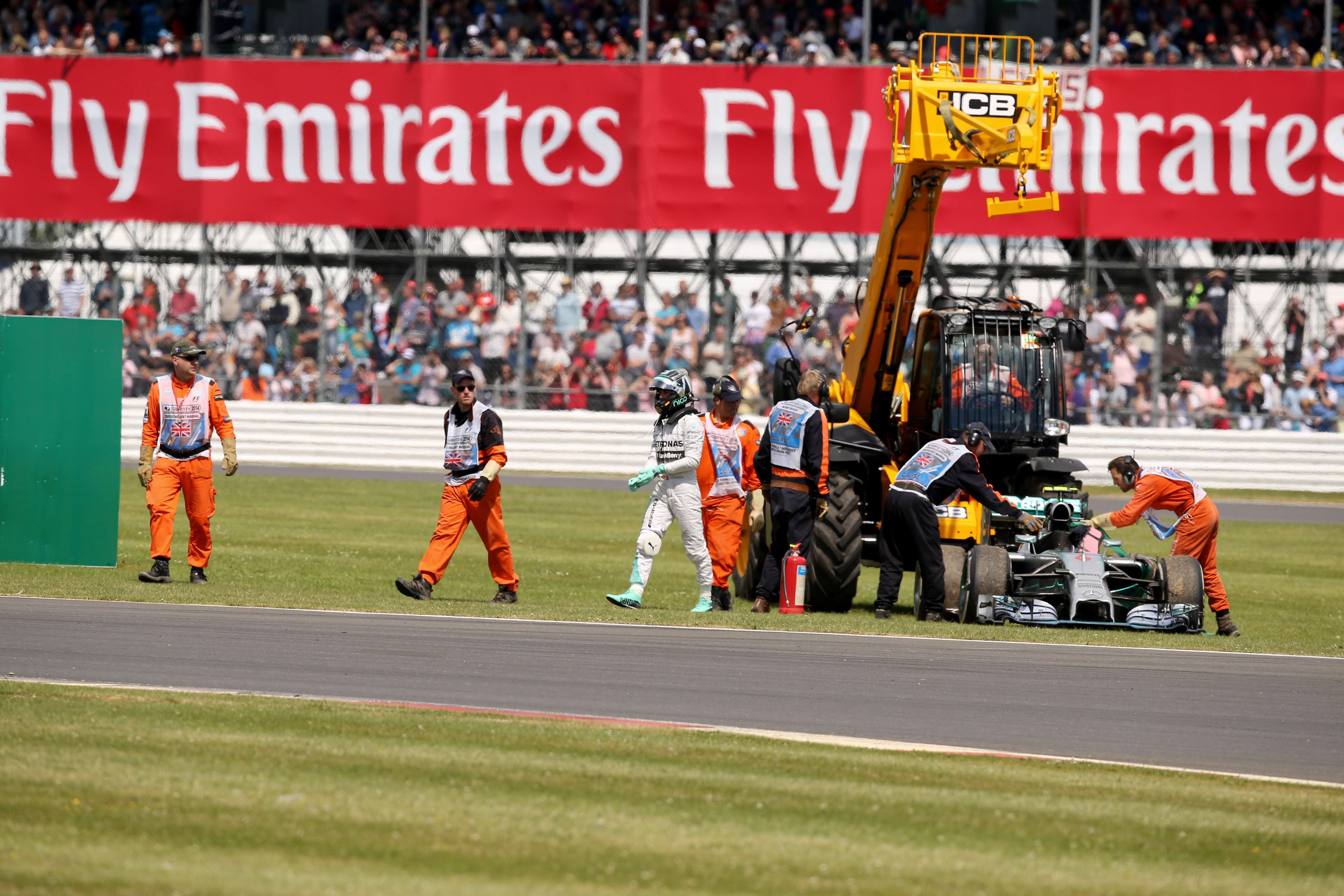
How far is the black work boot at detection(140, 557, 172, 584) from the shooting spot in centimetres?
1283

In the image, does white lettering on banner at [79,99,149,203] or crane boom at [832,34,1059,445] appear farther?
white lettering on banner at [79,99,149,203]

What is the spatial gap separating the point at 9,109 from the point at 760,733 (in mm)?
25145

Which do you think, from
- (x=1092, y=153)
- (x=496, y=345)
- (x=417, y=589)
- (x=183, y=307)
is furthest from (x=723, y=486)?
(x=183, y=307)

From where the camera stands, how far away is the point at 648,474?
12508 mm

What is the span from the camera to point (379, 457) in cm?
2620

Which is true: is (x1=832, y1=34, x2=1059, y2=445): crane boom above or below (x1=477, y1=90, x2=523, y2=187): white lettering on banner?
below

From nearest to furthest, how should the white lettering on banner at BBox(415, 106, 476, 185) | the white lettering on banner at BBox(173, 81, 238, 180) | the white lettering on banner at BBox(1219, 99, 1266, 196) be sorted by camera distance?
the white lettering on banner at BBox(1219, 99, 1266, 196) < the white lettering on banner at BBox(415, 106, 476, 185) < the white lettering on banner at BBox(173, 81, 238, 180)

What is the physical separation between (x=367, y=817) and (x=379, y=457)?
2078 cm

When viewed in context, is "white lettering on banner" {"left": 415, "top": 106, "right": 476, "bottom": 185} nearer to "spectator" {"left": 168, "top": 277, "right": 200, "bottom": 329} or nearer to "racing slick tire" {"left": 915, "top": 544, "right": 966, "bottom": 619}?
"spectator" {"left": 168, "top": 277, "right": 200, "bottom": 329}

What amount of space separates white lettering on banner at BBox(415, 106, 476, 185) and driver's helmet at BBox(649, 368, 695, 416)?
630 inches

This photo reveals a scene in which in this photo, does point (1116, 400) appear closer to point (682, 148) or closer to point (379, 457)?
point (682, 148)

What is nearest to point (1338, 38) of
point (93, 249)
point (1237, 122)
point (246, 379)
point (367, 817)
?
point (1237, 122)

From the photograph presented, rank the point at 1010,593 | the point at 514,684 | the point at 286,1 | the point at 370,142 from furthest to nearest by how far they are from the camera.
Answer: the point at 286,1 < the point at 370,142 < the point at 1010,593 < the point at 514,684

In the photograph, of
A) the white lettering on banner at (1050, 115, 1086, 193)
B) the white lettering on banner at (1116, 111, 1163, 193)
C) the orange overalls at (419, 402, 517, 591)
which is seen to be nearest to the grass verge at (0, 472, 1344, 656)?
the orange overalls at (419, 402, 517, 591)
